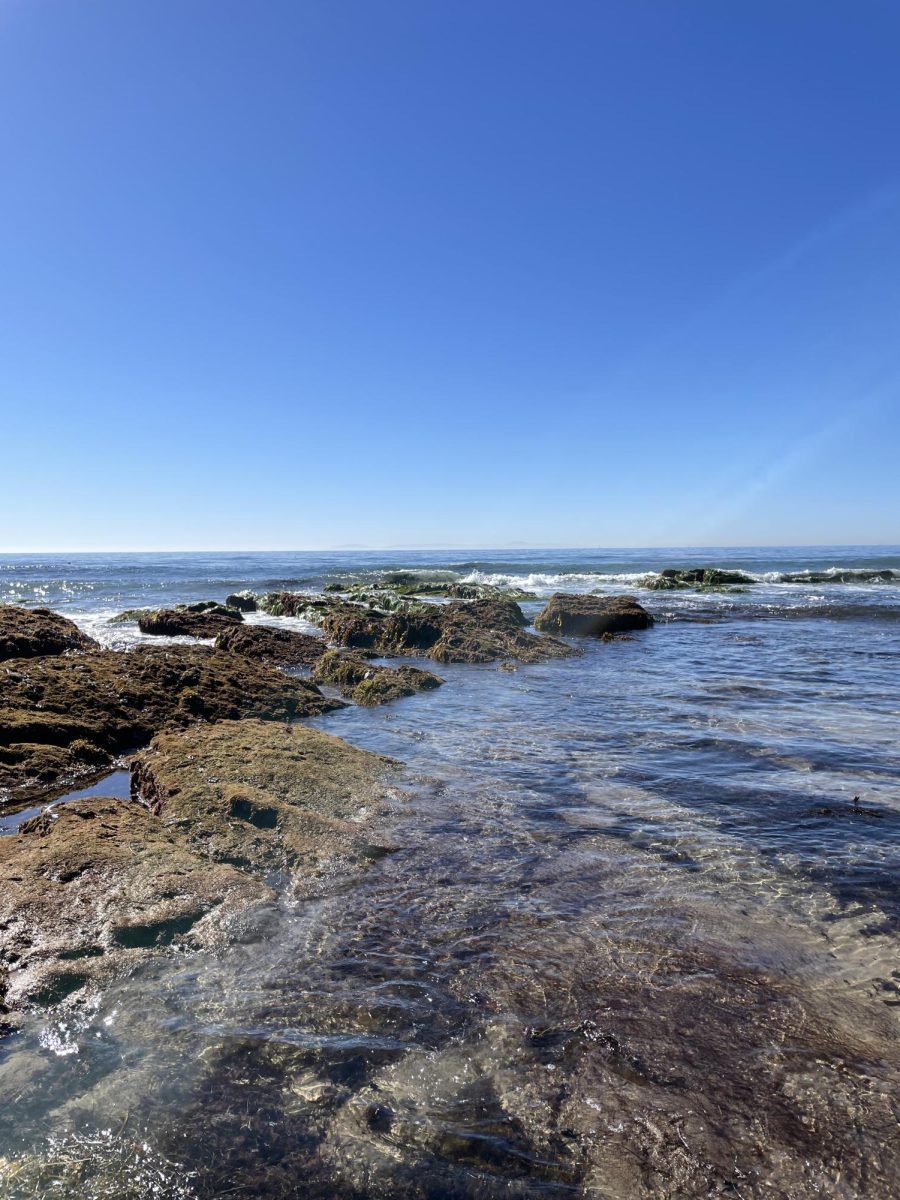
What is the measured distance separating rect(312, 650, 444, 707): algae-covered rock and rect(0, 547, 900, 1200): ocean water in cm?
474

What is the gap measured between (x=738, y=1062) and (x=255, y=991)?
234 cm

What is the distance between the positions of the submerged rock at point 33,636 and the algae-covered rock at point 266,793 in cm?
561

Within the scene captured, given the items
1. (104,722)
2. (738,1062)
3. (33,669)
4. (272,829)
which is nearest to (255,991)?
(272,829)

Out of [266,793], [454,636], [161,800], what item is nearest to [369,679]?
[454,636]

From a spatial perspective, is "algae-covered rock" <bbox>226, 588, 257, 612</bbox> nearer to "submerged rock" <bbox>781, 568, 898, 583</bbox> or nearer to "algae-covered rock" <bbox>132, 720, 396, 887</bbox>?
"algae-covered rock" <bbox>132, 720, 396, 887</bbox>

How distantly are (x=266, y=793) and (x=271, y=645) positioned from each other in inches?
373

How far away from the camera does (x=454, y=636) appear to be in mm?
15602

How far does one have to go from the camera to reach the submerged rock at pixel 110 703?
6.61 m

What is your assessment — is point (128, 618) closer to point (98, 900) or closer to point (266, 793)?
point (266, 793)

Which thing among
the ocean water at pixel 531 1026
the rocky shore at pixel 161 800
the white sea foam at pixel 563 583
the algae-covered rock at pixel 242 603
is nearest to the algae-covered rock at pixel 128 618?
the algae-covered rock at pixel 242 603

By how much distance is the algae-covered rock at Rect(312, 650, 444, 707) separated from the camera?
35.5 feet

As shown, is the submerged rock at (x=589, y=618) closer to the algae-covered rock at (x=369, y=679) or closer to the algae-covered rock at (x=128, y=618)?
the algae-covered rock at (x=369, y=679)

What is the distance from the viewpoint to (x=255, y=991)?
323cm

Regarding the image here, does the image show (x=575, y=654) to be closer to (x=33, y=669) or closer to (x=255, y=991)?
(x=33, y=669)
